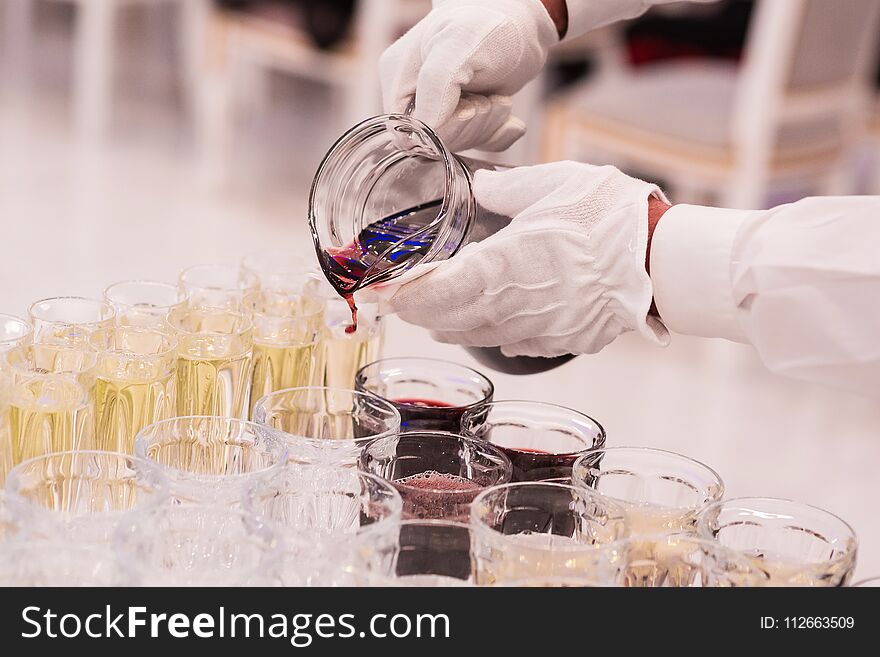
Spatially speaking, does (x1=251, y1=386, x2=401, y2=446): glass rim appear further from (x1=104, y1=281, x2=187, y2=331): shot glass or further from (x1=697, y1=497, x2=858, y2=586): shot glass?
(x1=697, y1=497, x2=858, y2=586): shot glass

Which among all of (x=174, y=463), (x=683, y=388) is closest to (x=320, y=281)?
(x=174, y=463)

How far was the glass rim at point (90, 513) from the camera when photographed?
30.3 inches

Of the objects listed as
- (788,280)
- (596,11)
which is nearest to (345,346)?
(788,280)

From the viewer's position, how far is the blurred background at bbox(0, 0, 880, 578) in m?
2.91

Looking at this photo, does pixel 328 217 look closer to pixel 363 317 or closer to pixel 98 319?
pixel 363 317

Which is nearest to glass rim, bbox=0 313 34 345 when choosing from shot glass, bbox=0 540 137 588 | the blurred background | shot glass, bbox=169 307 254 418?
shot glass, bbox=169 307 254 418

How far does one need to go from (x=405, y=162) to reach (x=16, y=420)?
17.4 inches

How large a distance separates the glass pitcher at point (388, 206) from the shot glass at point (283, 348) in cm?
5

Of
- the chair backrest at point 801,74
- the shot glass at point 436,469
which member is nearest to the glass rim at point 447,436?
the shot glass at point 436,469

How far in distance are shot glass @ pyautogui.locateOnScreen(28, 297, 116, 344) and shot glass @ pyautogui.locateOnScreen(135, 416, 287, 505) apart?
142 mm

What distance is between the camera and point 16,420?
90 centimetres

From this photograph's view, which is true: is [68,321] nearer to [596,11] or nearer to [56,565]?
[56,565]

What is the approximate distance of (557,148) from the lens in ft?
11.3

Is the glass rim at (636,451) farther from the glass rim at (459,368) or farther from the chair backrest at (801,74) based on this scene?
the chair backrest at (801,74)
